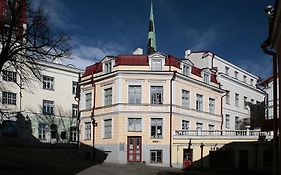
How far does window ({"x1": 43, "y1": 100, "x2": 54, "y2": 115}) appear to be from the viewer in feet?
156

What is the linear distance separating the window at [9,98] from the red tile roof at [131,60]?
54.4 feet

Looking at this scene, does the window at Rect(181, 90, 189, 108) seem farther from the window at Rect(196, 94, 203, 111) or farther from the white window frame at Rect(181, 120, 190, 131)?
the window at Rect(196, 94, 203, 111)

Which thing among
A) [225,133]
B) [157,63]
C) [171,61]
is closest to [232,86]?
[225,133]

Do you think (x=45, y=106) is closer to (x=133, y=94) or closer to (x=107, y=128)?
(x=107, y=128)

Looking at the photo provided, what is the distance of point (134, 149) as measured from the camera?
32875mm

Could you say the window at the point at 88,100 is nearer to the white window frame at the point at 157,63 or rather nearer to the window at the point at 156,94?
the window at the point at 156,94

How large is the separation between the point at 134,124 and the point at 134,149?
7.42ft

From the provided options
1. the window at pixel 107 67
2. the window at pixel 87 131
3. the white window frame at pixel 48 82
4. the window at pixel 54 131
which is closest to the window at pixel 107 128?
the window at pixel 87 131

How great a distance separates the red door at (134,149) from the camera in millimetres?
32594

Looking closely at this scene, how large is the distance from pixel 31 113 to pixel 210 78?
73.6 feet

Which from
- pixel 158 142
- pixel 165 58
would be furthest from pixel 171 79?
pixel 158 142

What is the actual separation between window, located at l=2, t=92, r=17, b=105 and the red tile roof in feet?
54.4

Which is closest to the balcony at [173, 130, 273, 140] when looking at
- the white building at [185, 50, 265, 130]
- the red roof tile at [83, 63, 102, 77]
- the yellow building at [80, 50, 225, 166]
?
the yellow building at [80, 50, 225, 166]

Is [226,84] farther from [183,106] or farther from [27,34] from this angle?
[27,34]
